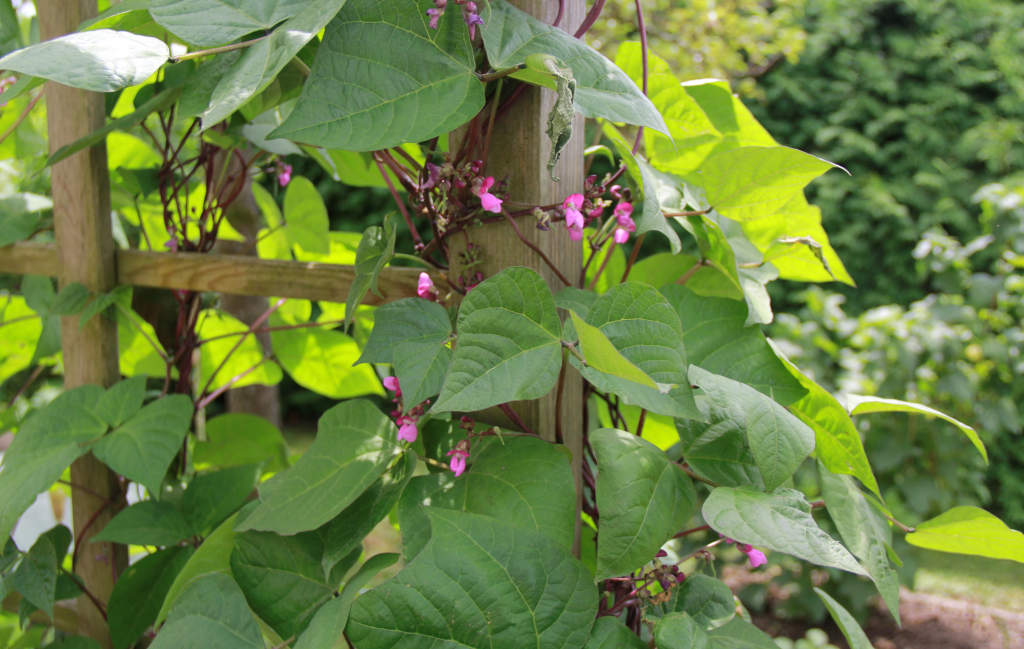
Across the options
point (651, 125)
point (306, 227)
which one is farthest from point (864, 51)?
point (651, 125)

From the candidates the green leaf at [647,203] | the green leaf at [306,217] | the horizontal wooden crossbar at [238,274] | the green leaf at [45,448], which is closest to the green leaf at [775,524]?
the green leaf at [647,203]

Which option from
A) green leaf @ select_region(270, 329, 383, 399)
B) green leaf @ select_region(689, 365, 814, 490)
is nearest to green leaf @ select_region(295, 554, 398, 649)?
green leaf @ select_region(689, 365, 814, 490)

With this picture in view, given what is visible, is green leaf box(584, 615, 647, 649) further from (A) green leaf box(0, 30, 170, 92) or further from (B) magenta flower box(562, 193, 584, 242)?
(A) green leaf box(0, 30, 170, 92)

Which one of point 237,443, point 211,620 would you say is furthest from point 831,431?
point 237,443

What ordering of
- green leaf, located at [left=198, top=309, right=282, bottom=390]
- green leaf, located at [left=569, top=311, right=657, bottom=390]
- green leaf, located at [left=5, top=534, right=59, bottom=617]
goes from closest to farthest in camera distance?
green leaf, located at [left=569, top=311, right=657, bottom=390] → green leaf, located at [left=5, top=534, right=59, bottom=617] → green leaf, located at [left=198, top=309, right=282, bottom=390]

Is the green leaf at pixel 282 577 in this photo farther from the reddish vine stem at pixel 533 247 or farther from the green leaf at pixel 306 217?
the green leaf at pixel 306 217

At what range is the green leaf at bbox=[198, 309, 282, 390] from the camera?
150cm

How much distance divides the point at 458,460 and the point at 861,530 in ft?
1.32

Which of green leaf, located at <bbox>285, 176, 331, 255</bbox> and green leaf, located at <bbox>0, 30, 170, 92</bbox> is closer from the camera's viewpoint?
green leaf, located at <bbox>0, 30, 170, 92</bbox>

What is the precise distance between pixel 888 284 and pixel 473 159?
15.3 ft

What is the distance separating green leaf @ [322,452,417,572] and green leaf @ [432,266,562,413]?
185mm

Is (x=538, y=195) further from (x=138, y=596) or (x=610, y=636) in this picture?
(x=138, y=596)

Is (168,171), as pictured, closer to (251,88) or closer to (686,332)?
(251,88)

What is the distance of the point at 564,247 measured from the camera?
0.82m
